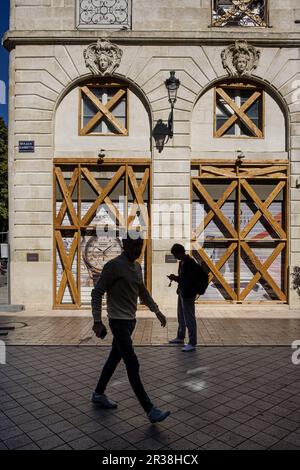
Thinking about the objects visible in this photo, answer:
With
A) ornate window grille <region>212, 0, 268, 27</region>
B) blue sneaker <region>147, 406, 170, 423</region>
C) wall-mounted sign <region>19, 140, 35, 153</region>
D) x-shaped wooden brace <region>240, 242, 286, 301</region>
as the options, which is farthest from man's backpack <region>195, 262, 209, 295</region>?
ornate window grille <region>212, 0, 268, 27</region>

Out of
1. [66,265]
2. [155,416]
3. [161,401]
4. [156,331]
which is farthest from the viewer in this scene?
[66,265]

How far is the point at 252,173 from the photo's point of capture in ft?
36.6

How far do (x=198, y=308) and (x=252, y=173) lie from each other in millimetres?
4206

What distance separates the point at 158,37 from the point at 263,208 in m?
5.72

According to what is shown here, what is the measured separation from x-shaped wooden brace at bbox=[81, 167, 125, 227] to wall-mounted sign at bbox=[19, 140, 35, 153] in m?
1.55

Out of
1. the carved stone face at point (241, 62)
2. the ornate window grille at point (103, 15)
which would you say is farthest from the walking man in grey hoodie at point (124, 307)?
the ornate window grille at point (103, 15)

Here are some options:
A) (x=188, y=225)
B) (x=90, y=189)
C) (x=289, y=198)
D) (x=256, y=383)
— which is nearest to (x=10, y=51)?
(x=90, y=189)

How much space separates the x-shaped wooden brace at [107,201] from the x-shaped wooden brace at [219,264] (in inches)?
89.4

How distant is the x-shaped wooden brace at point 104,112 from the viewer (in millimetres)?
11133

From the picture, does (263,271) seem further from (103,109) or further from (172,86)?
(103,109)

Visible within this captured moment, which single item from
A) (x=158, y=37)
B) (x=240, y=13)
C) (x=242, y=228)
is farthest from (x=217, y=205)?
(x=240, y=13)

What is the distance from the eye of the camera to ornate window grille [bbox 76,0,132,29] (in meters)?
11.1

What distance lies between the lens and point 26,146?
10.9 m

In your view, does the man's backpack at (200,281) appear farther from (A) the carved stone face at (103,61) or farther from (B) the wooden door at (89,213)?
(A) the carved stone face at (103,61)
